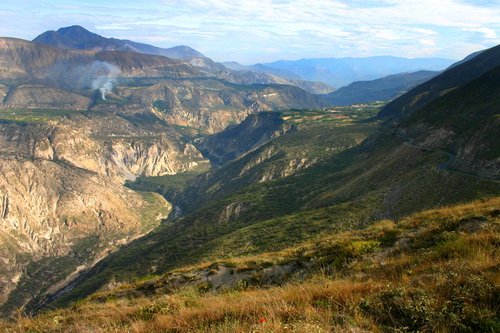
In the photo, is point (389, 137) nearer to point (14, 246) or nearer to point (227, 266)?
point (227, 266)

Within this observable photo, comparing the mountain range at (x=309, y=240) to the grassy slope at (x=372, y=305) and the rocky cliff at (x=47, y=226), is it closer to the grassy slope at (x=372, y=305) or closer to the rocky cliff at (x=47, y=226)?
the grassy slope at (x=372, y=305)

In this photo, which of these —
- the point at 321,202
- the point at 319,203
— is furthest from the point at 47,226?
the point at 321,202

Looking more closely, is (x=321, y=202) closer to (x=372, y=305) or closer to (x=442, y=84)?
(x=372, y=305)

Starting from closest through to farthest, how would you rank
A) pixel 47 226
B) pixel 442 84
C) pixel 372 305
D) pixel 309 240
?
pixel 372 305
pixel 309 240
pixel 442 84
pixel 47 226

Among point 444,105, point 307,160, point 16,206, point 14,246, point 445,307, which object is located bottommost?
point 14,246

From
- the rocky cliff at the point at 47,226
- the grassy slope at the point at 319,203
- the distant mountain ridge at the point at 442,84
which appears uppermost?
the distant mountain ridge at the point at 442,84

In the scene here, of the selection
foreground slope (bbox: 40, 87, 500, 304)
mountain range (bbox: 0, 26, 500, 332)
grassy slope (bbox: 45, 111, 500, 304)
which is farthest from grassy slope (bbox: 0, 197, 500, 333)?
grassy slope (bbox: 45, 111, 500, 304)

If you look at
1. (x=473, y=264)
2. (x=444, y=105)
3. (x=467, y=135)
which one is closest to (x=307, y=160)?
(x=444, y=105)

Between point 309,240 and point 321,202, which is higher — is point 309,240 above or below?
above

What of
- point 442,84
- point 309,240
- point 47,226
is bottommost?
point 47,226

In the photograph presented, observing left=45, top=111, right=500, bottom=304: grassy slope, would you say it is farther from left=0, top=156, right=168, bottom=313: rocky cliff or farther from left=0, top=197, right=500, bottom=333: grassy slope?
left=0, top=156, right=168, bottom=313: rocky cliff

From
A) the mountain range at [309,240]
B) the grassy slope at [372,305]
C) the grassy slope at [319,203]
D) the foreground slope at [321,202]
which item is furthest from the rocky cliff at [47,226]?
the grassy slope at [372,305]
